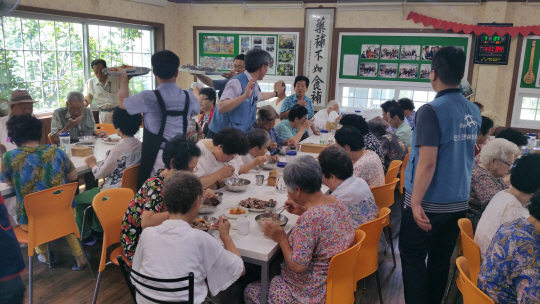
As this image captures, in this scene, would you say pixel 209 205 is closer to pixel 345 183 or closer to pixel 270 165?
pixel 345 183

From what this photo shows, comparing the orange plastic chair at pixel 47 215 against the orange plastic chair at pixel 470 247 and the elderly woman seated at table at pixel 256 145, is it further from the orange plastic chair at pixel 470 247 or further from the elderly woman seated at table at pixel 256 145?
the orange plastic chair at pixel 470 247

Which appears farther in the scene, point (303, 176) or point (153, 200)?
point (153, 200)

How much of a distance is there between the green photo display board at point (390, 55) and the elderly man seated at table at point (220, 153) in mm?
4928

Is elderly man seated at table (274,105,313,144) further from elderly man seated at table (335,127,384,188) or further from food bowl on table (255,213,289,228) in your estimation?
food bowl on table (255,213,289,228)

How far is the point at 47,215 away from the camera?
8.96 ft

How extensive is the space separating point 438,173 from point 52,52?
584cm

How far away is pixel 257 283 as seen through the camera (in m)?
2.19

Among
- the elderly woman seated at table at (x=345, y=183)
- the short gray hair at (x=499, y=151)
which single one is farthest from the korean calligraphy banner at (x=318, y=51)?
the elderly woman seated at table at (x=345, y=183)

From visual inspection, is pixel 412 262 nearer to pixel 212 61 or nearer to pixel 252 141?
pixel 252 141

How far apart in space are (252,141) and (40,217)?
1.71m

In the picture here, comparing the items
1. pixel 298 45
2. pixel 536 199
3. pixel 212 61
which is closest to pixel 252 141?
pixel 536 199

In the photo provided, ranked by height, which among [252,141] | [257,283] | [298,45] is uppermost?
[298,45]

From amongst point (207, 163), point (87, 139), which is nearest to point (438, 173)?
point (207, 163)

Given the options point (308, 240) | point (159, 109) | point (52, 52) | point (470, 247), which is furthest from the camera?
point (52, 52)
